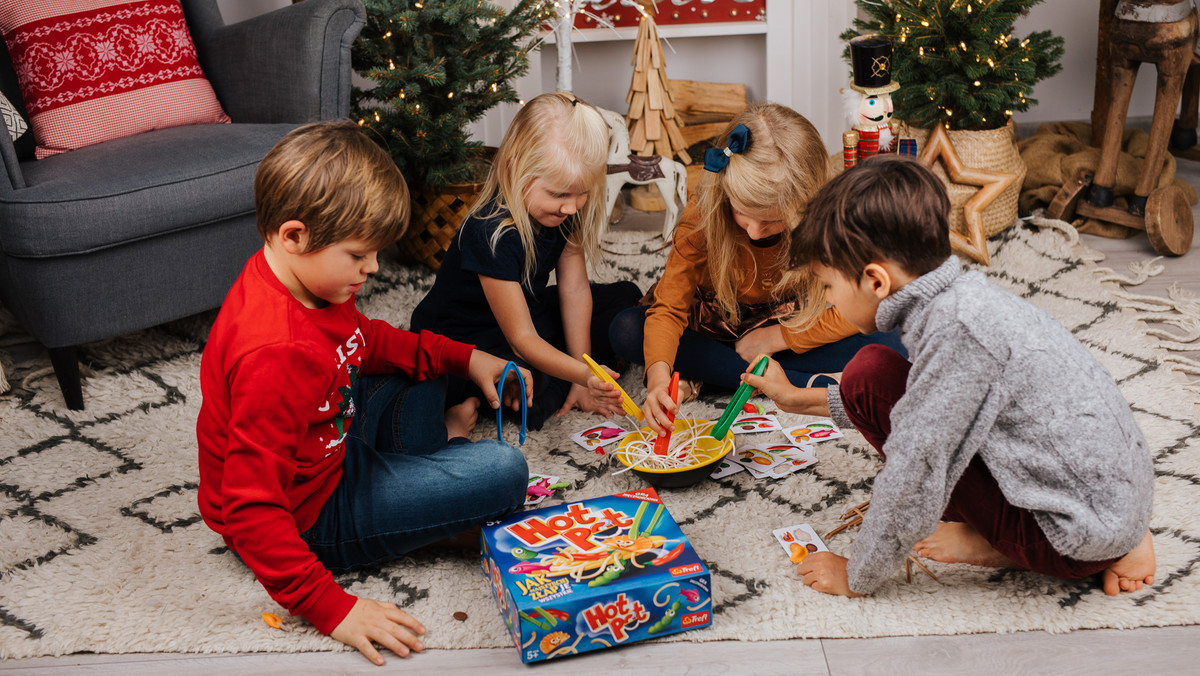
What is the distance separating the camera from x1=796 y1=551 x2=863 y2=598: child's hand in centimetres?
118

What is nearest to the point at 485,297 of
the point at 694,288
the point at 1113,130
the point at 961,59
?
the point at 694,288

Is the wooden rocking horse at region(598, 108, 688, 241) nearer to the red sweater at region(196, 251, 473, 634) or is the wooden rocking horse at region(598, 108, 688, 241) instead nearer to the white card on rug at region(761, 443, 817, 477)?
the white card on rug at region(761, 443, 817, 477)

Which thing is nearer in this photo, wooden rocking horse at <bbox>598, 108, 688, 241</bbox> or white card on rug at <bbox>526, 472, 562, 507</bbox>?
white card on rug at <bbox>526, 472, 562, 507</bbox>

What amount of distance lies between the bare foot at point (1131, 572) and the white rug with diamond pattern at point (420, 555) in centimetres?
1

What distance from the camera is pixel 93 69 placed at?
2.02 meters

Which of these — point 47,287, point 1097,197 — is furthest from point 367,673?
point 1097,197

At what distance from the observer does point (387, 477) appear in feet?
4.08

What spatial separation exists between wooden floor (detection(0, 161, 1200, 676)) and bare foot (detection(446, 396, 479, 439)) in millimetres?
543

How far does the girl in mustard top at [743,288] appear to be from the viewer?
146cm

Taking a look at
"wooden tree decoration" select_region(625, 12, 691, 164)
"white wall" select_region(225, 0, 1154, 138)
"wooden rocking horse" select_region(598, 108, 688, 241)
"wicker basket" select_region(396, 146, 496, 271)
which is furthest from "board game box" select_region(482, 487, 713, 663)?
"white wall" select_region(225, 0, 1154, 138)

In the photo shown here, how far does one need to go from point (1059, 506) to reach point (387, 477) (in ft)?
2.61

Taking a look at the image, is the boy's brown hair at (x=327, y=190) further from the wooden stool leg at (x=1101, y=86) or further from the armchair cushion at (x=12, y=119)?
the wooden stool leg at (x=1101, y=86)

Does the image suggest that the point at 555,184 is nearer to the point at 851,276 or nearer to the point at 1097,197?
the point at 851,276

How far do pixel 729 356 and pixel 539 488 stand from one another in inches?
17.9
